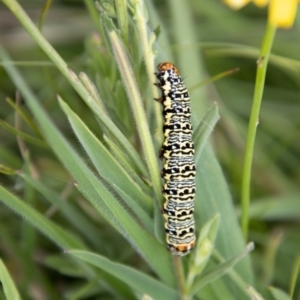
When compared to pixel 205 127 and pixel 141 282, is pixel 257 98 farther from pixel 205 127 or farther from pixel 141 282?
pixel 141 282

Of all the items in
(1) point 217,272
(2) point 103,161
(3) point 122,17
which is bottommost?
(1) point 217,272

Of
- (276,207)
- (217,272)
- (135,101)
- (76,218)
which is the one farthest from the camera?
(276,207)

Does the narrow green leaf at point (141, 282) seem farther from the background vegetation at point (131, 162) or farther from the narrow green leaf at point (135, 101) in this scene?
the narrow green leaf at point (135, 101)

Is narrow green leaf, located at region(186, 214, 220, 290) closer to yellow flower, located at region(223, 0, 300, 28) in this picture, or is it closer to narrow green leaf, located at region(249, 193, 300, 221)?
yellow flower, located at region(223, 0, 300, 28)

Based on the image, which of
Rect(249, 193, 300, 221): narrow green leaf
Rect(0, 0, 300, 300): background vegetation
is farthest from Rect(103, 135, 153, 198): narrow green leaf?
Rect(249, 193, 300, 221): narrow green leaf

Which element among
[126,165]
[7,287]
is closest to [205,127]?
[126,165]

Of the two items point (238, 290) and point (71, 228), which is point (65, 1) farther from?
point (238, 290)
